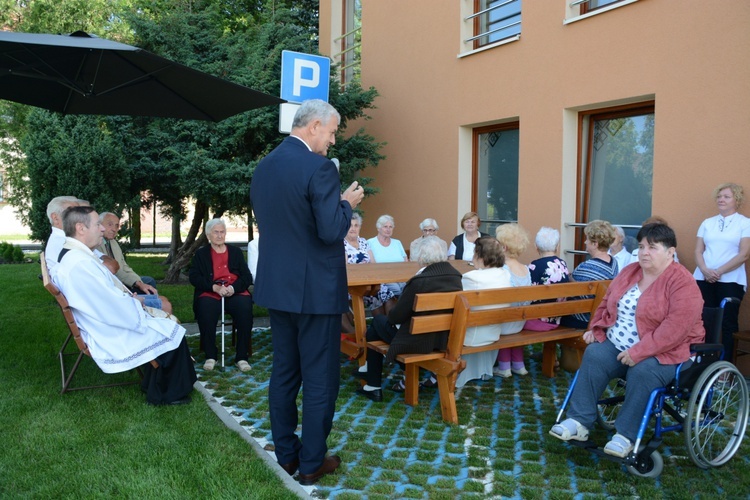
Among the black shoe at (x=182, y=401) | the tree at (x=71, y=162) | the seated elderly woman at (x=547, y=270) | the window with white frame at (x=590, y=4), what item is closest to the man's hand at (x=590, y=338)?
the seated elderly woman at (x=547, y=270)

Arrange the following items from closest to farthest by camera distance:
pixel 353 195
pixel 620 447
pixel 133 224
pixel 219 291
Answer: pixel 353 195 < pixel 620 447 < pixel 219 291 < pixel 133 224

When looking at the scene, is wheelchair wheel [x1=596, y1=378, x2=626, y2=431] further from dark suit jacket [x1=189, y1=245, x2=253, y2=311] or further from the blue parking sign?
the blue parking sign

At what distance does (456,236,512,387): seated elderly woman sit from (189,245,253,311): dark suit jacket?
2.45m

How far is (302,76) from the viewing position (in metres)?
6.71

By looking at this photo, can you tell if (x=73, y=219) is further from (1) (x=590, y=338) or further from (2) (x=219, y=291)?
(1) (x=590, y=338)

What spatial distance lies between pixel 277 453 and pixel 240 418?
1.08 meters

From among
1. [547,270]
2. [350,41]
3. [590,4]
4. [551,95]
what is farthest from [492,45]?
[350,41]

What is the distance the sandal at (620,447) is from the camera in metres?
3.67

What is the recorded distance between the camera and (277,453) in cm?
379

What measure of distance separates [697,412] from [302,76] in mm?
4791

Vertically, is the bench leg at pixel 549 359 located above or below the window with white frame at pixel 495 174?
below

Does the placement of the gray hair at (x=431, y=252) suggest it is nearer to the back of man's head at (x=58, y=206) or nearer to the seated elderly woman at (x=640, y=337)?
the seated elderly woman at (x=640, y=337)

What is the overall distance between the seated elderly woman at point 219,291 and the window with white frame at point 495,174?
4.03 metres

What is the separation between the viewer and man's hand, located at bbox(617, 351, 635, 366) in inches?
153
